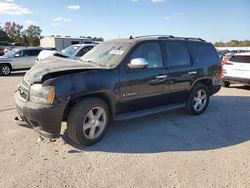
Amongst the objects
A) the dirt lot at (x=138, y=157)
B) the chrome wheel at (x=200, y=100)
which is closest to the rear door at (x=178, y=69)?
the chrome wheel at (x=200, y=100)

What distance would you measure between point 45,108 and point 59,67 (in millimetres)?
846

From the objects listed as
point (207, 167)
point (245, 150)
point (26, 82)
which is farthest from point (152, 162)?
point (26, 82)

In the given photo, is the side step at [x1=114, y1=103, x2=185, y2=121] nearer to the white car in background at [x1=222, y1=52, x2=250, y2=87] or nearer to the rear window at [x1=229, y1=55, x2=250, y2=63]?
the white car in background at [x1=222, y1=52, x2=250, y2=87]

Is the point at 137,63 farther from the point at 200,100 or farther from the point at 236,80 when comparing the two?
the point at 236,80

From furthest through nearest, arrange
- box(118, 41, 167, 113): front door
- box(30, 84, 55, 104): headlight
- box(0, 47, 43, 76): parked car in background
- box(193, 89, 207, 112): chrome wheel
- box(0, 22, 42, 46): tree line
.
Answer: box(0, 22, 42, 46): tree line, box(0, 47, 43, 76): parked car in background, box(193, 89, 207, 112): chrome wheel, box(118, 41, 167, 113): front door, box(30, 84, 55, 104): headlight

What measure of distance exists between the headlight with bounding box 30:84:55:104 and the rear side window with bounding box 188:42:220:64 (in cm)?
371

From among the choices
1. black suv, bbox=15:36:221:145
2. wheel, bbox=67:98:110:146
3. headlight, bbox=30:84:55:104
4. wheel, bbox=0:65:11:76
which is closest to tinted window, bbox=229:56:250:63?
black suv, bbox=15:36:221:145

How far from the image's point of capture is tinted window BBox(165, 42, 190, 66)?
5.78m

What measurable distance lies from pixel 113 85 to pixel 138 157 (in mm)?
1308

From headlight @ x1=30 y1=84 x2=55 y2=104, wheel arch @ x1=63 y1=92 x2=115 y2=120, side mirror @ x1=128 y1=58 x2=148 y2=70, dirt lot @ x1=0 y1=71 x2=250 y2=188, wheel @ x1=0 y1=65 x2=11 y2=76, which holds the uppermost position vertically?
side mirror @ x1=128 y1=58 x2=148 y2=70

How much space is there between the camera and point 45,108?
4016 millimetres

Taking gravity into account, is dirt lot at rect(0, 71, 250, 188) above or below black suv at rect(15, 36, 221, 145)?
below

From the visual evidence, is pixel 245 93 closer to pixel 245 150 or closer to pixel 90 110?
pixel 245 150

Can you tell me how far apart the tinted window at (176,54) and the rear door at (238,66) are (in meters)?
4.95
